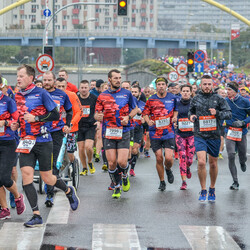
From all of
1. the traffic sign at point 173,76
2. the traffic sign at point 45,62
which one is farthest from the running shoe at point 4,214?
the traffic sign at point 173,76

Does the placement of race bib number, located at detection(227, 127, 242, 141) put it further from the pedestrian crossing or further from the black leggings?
the black leggings

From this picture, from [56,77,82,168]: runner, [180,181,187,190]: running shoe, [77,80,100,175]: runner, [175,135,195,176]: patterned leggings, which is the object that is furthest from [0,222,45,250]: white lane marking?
[77,80,100,175]: runner

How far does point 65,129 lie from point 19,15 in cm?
15432

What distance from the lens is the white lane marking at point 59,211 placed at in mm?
9094

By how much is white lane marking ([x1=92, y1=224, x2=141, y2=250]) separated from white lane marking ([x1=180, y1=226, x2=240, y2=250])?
0.61 m

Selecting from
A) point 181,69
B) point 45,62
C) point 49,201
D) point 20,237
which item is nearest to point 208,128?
point 49,201

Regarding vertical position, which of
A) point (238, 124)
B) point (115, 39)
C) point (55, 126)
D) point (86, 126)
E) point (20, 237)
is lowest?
point (115, 39)

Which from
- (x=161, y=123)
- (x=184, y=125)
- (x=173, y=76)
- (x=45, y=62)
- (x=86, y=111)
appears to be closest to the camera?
(x=161, y=123)

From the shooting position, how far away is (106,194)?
38.1 ft

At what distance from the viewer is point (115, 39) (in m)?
105

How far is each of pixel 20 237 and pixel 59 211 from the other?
1.92 meters

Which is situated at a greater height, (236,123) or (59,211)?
(236,123)

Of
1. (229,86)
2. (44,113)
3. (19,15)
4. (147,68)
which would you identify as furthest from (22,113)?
(19,15)

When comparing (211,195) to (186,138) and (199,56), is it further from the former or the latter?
(199,56)
